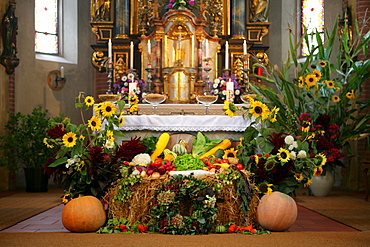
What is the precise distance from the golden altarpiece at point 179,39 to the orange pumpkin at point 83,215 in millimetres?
5770

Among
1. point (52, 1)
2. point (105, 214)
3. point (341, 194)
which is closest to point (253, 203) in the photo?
point (105, 214)

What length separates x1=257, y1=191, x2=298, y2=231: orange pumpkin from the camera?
17.8 ft

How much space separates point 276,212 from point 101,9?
8.01 meters

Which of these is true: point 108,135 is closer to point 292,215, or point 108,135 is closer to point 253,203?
point 253,203

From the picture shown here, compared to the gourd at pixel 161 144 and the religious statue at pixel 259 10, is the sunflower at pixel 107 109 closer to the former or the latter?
the gourd at pixel 161 144

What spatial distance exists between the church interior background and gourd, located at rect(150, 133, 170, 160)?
364 cm

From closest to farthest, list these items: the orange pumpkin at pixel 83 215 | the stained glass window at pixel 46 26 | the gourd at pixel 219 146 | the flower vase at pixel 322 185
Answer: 1. the orange pumpkin at pixel 83 215
2. the gourd at pixel 219 146
3. the flower vase at pixel 322 185
4. the stained glass window at pixel 46 26

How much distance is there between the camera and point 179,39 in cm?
1134

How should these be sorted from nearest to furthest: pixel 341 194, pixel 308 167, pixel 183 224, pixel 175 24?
pixel 183 224, pixel 308 167, pixel 341 194, pixel 175 24

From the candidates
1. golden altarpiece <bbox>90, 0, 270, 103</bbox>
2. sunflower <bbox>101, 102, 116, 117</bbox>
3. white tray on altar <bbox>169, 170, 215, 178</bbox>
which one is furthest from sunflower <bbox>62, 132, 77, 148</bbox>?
golden altarpiece <bbox>90, 0, 270, 103</bbox>

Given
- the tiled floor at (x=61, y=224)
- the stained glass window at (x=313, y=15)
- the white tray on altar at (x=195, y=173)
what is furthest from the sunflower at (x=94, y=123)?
the stained glass window at (x=313, y=15)

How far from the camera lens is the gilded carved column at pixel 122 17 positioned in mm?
11938

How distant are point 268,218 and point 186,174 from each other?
0.95 m

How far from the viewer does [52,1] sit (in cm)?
1367
